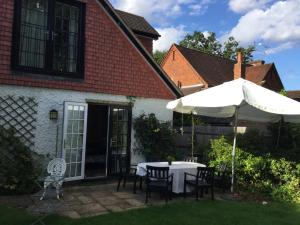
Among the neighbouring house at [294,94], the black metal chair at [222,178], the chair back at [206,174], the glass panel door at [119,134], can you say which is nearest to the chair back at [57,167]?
the glass panel door at [119,134]

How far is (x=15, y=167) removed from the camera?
9.27 m

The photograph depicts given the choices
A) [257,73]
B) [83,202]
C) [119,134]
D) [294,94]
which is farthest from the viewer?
[294,94]

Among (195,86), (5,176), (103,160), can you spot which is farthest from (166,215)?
(195,86)

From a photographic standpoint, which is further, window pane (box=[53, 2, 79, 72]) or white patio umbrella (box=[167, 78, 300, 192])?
window pane (box=[53, 2, 79, 72])

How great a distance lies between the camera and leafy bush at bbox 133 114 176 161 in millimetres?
12625

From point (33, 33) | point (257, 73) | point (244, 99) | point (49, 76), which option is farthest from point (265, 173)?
point (257, 73)

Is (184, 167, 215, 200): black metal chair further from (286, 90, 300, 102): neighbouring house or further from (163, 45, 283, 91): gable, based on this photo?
(286, 90, 300, 102): neighbouring house

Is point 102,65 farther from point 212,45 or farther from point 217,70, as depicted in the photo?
point 212,45

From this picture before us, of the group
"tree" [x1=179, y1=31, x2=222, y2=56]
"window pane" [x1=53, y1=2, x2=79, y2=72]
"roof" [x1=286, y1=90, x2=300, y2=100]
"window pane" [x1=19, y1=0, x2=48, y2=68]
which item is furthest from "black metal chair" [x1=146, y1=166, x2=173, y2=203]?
"tree" [x1=179, y1=31, x2=222, y2=56]

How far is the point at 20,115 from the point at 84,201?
10.1 ft

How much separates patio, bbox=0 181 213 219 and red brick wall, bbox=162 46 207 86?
20.4m

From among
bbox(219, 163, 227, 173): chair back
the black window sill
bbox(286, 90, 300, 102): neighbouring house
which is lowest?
bbox(219, 163, 227, 173): chair back

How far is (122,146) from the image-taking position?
12.3m

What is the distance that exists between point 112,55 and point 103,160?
12.0ft
